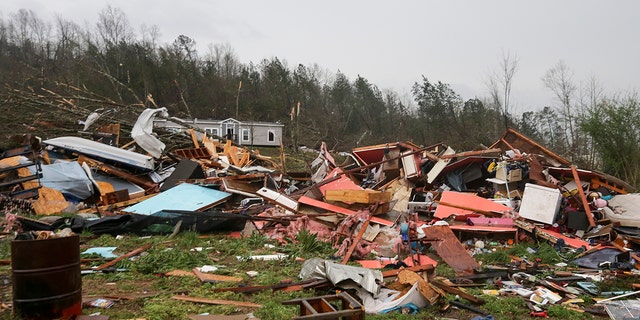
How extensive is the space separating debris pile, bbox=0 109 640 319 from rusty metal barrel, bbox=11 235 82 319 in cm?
215

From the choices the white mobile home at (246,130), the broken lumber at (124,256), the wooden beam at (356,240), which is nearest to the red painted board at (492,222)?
the wooden beam at (356,240)

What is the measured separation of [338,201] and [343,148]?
65.2 ft

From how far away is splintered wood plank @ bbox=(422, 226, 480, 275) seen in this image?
6191 mm

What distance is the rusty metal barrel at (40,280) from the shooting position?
358 centimetres

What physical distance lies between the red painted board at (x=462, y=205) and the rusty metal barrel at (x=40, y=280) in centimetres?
685

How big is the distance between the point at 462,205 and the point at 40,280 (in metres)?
7.61

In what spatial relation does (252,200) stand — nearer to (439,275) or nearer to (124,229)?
(124,229)

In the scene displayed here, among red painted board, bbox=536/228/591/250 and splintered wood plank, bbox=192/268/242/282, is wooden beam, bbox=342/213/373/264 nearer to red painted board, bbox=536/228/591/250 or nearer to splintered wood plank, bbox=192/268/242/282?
splintered wood plank, bbox=192/268/242/282

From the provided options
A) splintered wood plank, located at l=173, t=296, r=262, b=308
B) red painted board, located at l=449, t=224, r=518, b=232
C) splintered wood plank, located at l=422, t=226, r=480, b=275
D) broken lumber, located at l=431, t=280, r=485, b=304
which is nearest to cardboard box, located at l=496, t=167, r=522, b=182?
red painted board, located at l=449, t=224, r=518, b=232

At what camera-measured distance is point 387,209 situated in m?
8.30

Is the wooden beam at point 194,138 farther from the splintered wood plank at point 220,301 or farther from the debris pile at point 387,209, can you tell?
the splintered wood plank at point 220,301

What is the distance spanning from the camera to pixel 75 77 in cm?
2536

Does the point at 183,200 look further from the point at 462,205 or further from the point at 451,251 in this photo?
the point at 462,205

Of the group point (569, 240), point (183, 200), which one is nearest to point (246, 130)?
point (183, 200)
